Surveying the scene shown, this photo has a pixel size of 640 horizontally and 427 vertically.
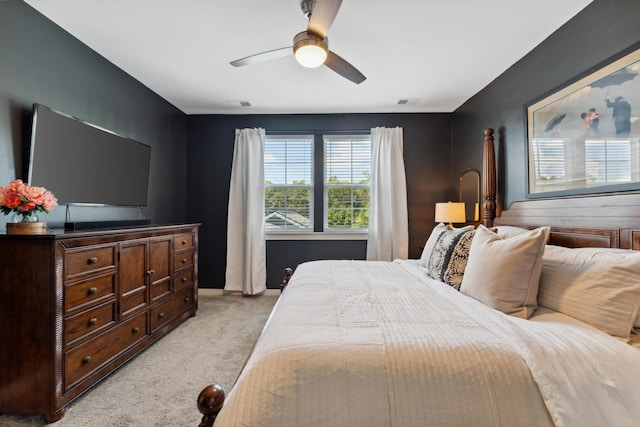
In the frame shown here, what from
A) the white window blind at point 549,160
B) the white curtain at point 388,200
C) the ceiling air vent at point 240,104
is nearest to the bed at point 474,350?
the white window blind at point 549,160

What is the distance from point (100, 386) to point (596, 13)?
4.08m

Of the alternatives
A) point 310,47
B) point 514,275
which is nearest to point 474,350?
point 514,275

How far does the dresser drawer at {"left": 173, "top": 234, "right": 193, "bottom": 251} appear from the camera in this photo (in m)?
3.01

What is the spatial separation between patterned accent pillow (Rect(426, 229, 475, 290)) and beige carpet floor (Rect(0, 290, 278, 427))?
1.61 meters

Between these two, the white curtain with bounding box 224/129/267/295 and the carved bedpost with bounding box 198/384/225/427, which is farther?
the white curtain with bounding box 224/129/267/295

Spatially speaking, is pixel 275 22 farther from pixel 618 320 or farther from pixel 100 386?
pixel 100 386

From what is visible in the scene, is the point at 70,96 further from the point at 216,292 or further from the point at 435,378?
the point at 435,378

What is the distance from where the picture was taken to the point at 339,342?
110 cm

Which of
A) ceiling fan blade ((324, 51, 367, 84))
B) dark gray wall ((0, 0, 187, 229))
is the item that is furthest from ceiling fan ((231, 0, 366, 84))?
dark gray wall ((0, 0, 187, 229))

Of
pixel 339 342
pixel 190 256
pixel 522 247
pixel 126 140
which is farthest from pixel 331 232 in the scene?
pixel 339 342

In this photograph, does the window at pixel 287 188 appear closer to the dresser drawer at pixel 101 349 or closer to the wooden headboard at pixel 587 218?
the dresser drawer at pixel 101 349

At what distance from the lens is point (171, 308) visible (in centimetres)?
291

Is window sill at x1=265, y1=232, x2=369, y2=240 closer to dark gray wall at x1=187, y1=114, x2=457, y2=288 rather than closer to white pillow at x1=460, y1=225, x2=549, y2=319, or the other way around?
dark gray wall at x1=187, y1=114, x2=457, y2=288

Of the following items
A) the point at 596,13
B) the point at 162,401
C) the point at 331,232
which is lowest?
the point at 162,401
